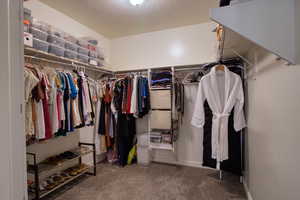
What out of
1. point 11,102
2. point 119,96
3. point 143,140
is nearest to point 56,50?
point 119,96

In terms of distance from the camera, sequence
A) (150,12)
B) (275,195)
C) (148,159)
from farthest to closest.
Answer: (148,159) < (150,12) < (275,195)

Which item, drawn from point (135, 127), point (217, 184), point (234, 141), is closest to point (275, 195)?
point (234, 141)

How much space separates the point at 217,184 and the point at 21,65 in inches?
101

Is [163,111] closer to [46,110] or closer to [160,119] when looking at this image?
[160,119]

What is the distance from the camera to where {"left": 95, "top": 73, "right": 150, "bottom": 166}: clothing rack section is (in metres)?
2.70

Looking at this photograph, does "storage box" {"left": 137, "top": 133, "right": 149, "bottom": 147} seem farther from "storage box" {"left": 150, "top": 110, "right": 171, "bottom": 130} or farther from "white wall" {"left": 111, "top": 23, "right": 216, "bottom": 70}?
"white wall" {"left": 111, "top": 23, "right": 216, "bottom": 70}

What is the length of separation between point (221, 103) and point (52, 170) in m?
2.56

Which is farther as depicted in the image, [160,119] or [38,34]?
[160,119]

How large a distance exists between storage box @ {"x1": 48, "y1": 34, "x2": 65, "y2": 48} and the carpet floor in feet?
6.37

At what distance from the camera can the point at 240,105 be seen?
1953 millimetres

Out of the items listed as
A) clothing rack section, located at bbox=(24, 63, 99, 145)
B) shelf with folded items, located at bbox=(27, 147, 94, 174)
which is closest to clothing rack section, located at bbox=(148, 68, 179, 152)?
clothing rack section, located at bbox=(24, 63, 99, 145)

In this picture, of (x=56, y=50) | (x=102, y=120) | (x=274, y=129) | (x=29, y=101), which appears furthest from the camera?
(x=102, y=120)

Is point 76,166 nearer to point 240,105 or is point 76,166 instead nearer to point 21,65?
point 21,65

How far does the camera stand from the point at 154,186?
220 cm
